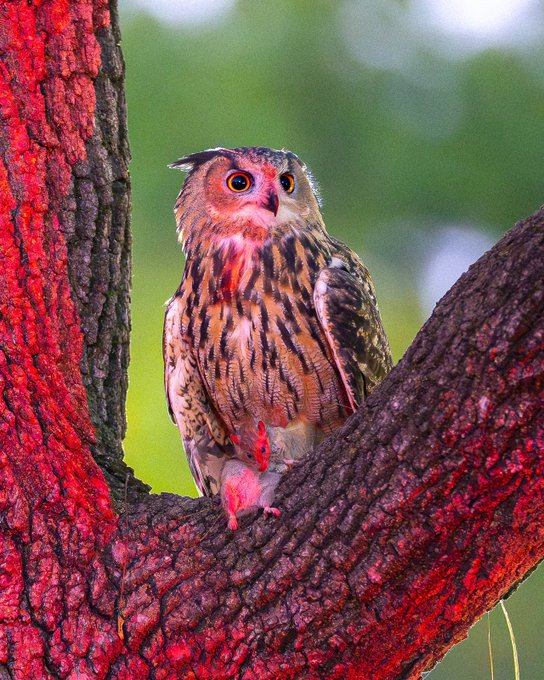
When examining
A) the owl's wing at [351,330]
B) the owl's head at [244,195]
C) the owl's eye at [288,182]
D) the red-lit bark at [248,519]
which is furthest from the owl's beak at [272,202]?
the red-lit bark at [248,519]

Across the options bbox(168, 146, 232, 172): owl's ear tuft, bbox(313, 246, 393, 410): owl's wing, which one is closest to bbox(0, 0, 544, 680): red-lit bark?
bbox(313, 246, 393, 410): owl's wing

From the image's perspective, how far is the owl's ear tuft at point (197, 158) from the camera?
9.77ft

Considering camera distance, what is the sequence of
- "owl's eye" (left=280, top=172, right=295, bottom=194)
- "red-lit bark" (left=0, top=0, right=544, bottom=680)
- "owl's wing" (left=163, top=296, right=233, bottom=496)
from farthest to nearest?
"owl's eye" (left=280, top=172, right=295, bottom=194), "owl's wing" (left=163, top=296, right=233, bottom=496), "red-lit bark" (left=0, top=0, right=544, bottom=680)

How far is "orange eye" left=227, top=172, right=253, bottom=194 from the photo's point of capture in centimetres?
287

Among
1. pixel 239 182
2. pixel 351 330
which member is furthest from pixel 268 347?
pixel 239 182

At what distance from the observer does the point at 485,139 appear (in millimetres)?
4523

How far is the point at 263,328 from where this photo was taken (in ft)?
8.54

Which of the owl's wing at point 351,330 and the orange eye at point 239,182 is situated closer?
the owl's wing at point 351,330

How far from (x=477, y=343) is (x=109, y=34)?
1239mm

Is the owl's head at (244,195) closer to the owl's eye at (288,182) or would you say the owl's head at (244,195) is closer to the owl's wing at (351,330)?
the owl's eye at (288,182)

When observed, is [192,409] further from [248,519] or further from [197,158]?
[248,519]

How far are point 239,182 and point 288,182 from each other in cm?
15

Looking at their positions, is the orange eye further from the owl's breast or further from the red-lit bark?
the red-lit bark

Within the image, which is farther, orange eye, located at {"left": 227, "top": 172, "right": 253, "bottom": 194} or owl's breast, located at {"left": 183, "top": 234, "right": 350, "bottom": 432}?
orange eye, located at {"left": 227, "top": 172, "right": 253, "bottom": 194}
